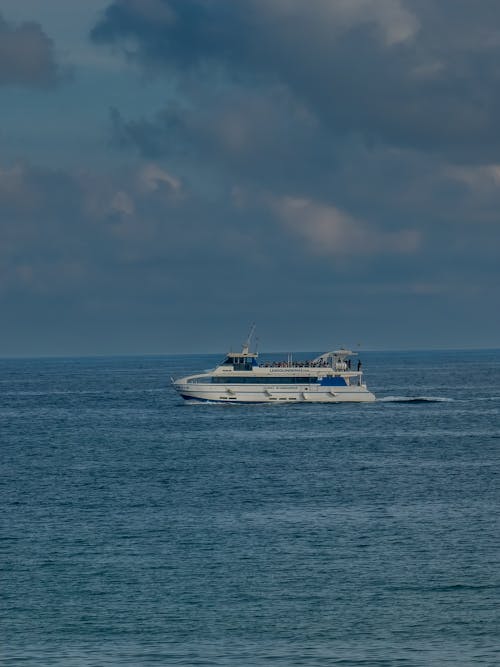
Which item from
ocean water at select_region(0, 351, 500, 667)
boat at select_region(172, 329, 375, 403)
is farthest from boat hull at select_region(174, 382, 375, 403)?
ocean water at select_region(0, 351, 500, 667)

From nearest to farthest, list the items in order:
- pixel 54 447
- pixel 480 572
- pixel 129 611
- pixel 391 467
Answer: pixel 129 611 < pixel 480 572 < pixel 391 467 < pixel 54 447

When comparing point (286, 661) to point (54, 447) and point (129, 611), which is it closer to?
point (129, 611)

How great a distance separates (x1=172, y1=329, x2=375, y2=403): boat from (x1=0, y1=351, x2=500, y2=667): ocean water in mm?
49970

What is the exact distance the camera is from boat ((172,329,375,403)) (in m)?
163

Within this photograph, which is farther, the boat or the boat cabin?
the boat

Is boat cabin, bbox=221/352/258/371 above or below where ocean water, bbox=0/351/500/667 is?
above

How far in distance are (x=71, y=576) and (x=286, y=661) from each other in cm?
1603

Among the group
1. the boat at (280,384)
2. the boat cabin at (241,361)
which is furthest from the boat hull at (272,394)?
the boat cabin at (241,361)

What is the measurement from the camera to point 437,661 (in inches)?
1522

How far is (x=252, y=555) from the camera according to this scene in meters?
55.5

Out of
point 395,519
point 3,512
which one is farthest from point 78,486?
point 395,519

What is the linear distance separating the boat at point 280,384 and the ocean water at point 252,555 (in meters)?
50.0

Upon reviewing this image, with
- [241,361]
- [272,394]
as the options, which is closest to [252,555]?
[241,361]

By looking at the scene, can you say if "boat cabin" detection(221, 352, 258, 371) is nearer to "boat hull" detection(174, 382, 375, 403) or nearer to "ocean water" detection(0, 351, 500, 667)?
"boat hull" detection(174, 382, 375, 403)
